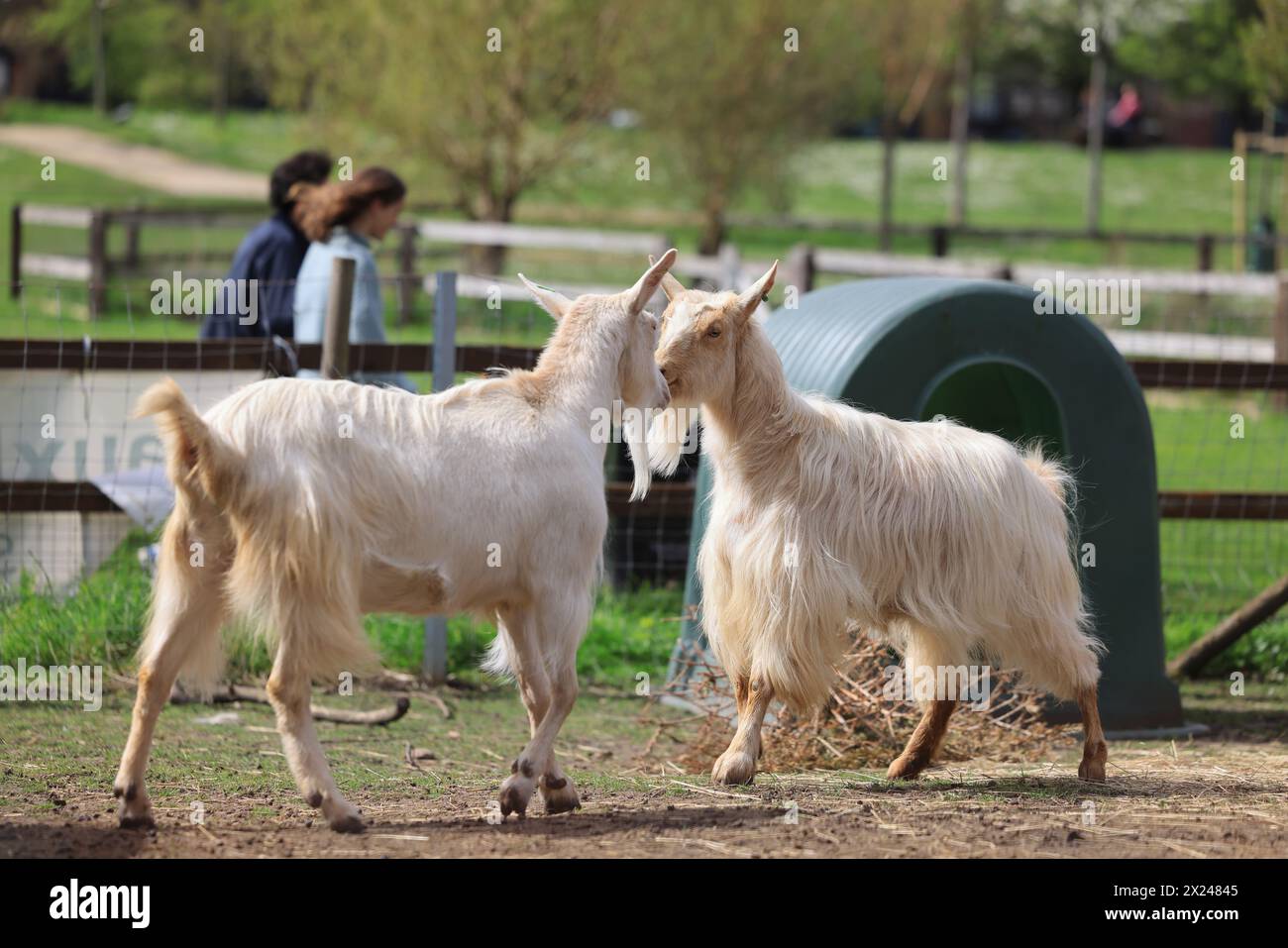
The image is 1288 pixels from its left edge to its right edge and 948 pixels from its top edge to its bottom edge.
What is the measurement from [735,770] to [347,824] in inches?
56.7

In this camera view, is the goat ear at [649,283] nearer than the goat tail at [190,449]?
No

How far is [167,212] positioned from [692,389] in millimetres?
16792

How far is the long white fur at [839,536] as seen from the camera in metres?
5.30

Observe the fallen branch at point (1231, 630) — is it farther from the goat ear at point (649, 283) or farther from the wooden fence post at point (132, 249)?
the wooden fence post at point (132, 249)

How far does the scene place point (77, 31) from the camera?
4453 centimetres

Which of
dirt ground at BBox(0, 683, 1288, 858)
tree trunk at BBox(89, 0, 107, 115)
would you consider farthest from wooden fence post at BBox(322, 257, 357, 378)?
tree trunk at BBox(89, 0, 107, 115)

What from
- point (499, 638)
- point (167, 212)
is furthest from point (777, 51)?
point (499, 638)

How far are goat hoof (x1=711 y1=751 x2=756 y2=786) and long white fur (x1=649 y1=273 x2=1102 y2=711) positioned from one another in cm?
25

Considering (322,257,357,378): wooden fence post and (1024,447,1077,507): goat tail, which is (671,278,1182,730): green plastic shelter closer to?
(1024,447,1077,507): goat tail

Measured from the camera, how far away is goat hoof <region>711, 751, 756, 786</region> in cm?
523

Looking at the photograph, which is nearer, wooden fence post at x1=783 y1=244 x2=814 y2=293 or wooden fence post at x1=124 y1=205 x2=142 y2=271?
wooden fence post at x1=783 y1=244 x2=814 y2=293

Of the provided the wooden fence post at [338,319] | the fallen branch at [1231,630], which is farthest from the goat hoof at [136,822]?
the fallen branch at [1231,630]

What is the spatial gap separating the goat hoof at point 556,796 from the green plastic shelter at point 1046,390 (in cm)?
187

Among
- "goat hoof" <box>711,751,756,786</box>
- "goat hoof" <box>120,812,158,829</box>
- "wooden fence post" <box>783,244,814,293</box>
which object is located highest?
"wooden fence post" <box>783,244,814,293</box>
